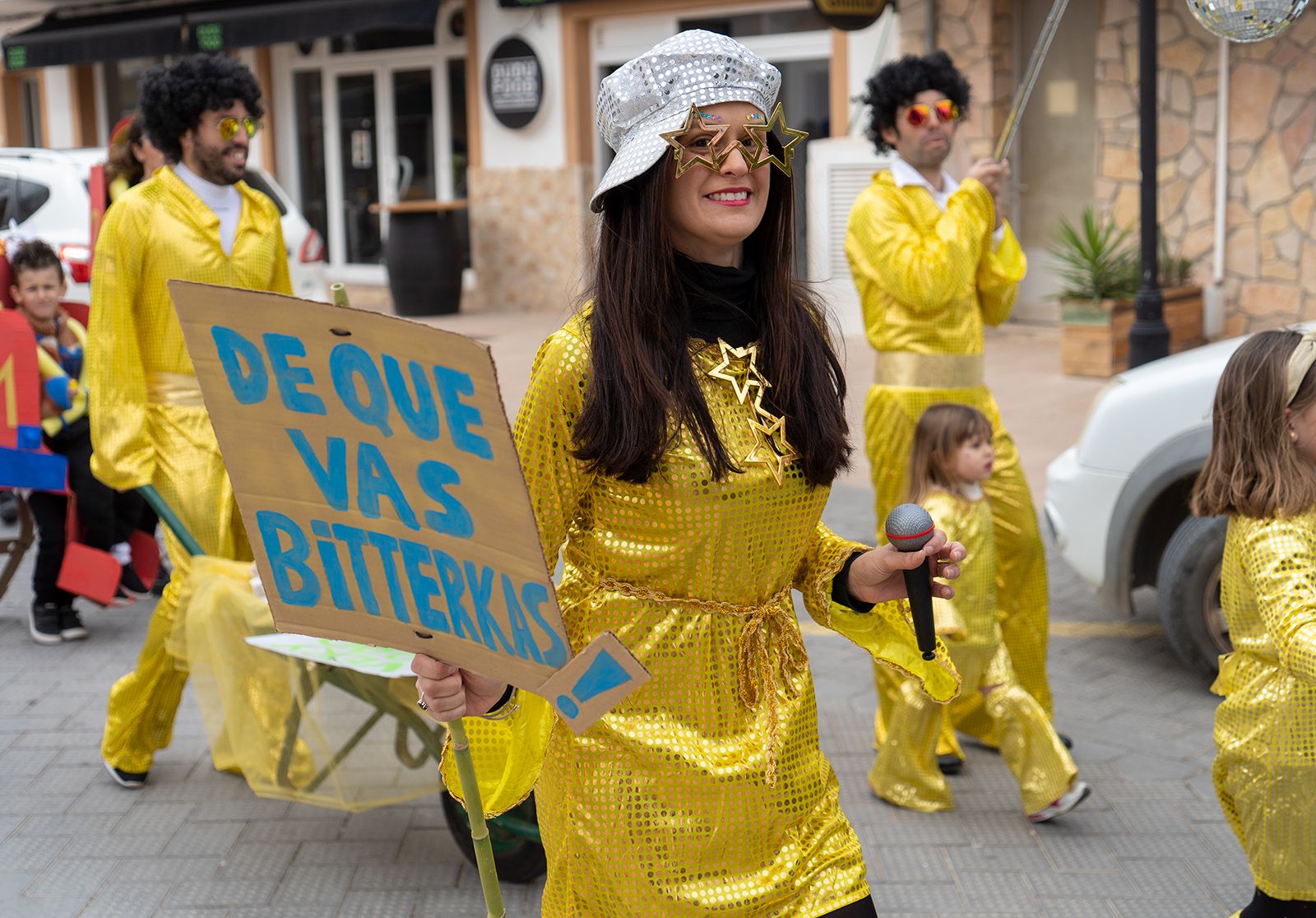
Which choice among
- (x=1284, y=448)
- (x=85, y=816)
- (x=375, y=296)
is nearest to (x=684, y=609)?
(x=1284, y=448)

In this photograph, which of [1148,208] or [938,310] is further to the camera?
[1148,208]

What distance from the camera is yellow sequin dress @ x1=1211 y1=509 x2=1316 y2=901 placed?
9.93 feet

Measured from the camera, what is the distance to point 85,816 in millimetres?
4609

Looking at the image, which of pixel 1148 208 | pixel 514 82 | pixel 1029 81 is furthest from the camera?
pixel 514 82

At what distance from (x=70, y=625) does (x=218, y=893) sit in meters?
2.69

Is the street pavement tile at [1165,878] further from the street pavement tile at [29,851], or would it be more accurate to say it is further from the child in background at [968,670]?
the street pavement tile at [29,851]

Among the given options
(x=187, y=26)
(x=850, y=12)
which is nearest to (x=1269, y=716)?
(x=850, y=12)

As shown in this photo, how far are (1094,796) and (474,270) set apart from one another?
13.1 metres

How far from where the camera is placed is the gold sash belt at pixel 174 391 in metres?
4.54

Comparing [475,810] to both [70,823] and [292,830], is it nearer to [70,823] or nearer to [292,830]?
[292,830]

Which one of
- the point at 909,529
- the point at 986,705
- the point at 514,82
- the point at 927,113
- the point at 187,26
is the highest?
the point at 187,26

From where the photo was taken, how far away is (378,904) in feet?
13.2

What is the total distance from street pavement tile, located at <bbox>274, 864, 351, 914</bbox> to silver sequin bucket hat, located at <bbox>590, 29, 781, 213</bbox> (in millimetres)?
2378

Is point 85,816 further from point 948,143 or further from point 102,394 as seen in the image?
point 948,143
